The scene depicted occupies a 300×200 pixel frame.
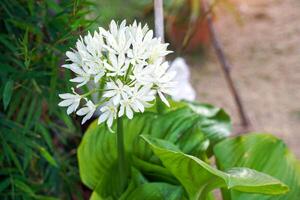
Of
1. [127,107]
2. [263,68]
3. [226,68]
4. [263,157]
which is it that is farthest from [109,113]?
[263,68]

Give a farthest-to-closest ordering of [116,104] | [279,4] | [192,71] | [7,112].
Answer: [279,4], [192,71], [7,112], [116,104]

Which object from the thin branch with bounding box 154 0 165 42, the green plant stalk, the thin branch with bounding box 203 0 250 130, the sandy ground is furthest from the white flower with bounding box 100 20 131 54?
the sandy ground

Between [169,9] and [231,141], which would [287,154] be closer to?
[231,141]

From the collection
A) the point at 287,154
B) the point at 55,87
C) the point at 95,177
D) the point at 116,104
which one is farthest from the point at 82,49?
the point at 287,154

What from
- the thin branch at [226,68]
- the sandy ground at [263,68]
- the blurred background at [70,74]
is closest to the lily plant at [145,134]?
the blurred background at [70,74]

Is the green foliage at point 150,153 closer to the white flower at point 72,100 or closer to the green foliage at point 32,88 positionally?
the green foliage at point 32,88

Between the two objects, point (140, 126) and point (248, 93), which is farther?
point (248, 93)

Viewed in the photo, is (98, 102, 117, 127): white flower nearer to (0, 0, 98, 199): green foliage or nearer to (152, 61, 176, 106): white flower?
(152, 61, 176, 106): white flower
